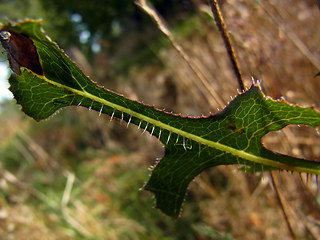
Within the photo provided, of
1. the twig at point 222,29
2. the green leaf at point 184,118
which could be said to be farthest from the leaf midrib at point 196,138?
the twig at point 222,29

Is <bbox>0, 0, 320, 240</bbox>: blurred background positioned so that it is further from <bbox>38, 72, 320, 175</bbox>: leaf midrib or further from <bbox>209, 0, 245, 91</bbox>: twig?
<bbox>209, 0, 245, 91</bbox>: twig

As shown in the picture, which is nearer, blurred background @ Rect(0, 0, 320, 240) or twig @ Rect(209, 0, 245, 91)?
twig @ Rect(209, 0, 245, 91)

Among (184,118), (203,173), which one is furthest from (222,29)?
(203,173)

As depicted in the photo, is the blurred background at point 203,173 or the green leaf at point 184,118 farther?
the blurred background at point 203,173

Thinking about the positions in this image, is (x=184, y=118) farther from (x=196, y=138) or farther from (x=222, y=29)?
(x=222, y=29)

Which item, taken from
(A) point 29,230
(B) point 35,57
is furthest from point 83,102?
(A) point 29,230

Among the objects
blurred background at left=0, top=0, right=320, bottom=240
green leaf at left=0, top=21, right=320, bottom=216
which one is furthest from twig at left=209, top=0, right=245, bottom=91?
blurred background at left=0, top=0, right=320, bottom=240

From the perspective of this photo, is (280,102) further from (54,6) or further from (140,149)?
(54,6)

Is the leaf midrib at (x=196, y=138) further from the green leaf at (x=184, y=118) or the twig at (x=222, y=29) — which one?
the twig at (x=222, y=29)
